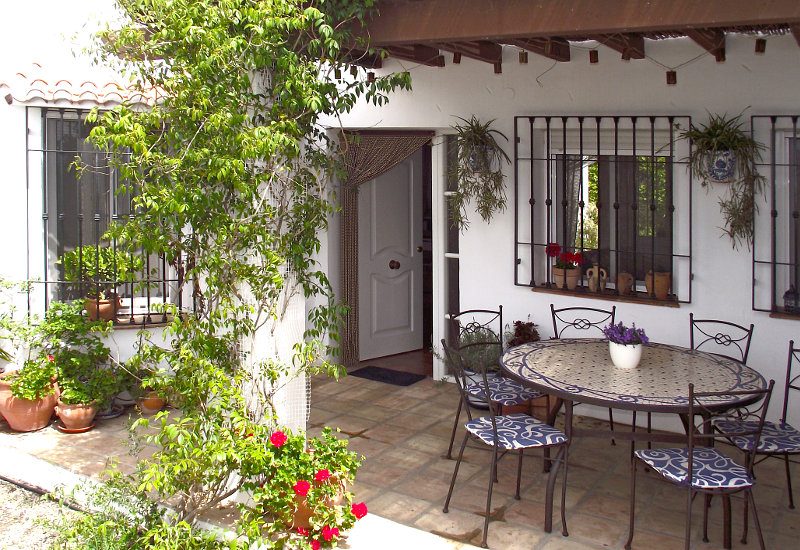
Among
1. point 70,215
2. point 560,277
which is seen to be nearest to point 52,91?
point 70,215

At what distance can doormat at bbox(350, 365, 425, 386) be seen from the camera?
7688mm

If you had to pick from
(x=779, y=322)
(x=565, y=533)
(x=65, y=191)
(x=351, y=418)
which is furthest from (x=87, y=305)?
(x=779, y=322)

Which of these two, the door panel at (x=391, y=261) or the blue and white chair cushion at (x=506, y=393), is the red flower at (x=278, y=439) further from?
the door panel at (x=391, y=261)

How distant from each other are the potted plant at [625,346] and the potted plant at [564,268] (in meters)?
1.53

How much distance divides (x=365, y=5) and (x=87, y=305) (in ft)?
11.1

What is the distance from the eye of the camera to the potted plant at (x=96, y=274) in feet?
22.2

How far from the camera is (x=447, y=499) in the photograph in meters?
4.98

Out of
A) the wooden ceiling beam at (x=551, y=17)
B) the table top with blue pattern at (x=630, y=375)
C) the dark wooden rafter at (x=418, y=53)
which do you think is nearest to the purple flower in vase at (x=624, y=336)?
the table top with blue pattern at (x=630, y=375)

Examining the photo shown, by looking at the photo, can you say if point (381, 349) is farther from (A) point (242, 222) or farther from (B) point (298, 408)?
(A) point (242, 222)

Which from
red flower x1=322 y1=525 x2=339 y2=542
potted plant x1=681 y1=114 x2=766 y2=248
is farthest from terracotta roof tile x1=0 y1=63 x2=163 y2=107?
potted plant x1=681 y1=114 x2=766 y2=248

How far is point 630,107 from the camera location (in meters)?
6.28

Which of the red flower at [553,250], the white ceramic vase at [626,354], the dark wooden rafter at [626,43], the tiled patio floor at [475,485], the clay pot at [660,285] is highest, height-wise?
the dark wooden rafter at [626,43]

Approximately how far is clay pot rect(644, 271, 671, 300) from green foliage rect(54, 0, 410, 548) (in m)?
2.56

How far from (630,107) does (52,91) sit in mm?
4078
